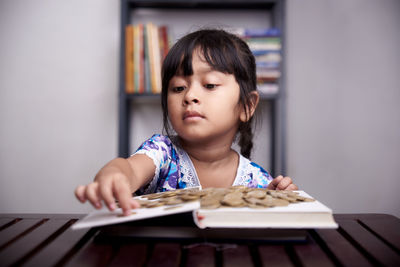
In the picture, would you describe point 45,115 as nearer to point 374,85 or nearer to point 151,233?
point 151,233

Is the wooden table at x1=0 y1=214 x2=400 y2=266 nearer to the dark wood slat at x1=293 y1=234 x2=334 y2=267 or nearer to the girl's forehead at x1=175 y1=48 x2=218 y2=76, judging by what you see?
the dark wood slat at x1=293 y1=234 x2=334 y2=267

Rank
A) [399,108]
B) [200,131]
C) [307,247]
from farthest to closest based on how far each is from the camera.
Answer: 1. [399,108]
2. [200,131]
3. [307,247]

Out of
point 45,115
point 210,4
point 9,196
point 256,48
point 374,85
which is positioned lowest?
point 9,196

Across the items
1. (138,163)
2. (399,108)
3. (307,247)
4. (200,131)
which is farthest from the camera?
(399,108)

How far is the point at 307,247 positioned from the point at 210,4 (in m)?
1.95

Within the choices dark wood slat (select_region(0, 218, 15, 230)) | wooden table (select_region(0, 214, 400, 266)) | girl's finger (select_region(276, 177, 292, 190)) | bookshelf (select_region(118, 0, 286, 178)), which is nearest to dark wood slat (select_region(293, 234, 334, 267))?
wooden table (select_region(0, 214, 400, 266))

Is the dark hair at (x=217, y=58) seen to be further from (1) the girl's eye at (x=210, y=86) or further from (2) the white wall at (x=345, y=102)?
(2) the white wall at (x=345, y=102)

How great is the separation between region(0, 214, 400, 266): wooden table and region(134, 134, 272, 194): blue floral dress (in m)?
0.45

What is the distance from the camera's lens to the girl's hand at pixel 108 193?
489mm

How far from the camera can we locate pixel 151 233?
498 mm

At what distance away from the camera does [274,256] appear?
432mm

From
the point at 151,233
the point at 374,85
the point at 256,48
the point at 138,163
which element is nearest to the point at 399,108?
the point at 374,85

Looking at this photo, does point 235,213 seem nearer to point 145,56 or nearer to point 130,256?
point 130,256

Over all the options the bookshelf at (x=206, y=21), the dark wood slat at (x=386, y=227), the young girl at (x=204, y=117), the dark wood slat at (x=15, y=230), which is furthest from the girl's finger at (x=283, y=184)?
the bookshelf at (x=206, y=21)
